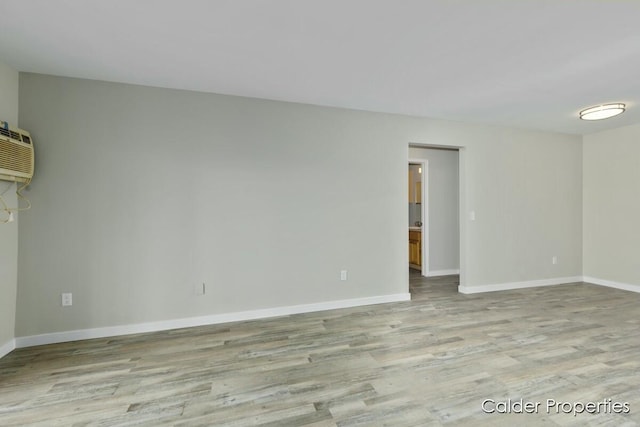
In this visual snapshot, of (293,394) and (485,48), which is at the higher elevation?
(485,48)

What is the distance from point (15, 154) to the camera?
234 cm

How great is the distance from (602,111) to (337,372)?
14.1 ft

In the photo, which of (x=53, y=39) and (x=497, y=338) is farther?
(x=497, y=338)

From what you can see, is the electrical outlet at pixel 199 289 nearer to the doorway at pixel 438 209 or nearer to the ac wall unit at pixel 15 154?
the ac wall unit at pixel 15 154

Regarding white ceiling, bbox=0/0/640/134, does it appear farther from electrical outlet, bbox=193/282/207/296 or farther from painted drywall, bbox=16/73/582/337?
electrical outlet, bbox=193/282/207/296

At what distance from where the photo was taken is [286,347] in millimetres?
2568

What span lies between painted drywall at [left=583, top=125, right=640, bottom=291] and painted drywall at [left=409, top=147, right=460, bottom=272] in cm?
204

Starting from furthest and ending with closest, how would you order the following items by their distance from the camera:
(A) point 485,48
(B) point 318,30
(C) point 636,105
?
(C) point 636,105 → (A) point 485,48 → (B) point 318,30

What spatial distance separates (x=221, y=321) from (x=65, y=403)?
56.4 inches

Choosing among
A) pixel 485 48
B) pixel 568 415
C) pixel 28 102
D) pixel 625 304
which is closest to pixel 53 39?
pixel 28 102

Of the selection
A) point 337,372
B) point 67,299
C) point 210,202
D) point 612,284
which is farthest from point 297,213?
point 612,284

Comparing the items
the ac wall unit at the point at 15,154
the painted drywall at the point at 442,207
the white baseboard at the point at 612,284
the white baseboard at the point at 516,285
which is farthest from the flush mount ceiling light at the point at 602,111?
the ac wall unit at the point at 15,154

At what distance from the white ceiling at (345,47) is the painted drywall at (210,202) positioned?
352 millimetres

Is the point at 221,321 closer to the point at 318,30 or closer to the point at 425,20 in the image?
the point at 318,30
